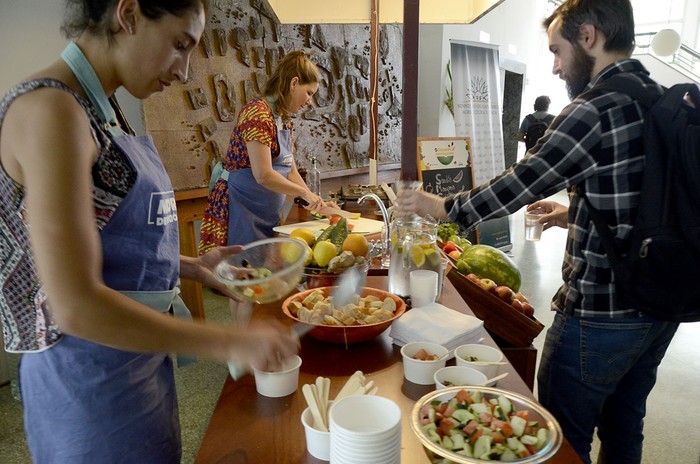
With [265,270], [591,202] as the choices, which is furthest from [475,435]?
[591,202]

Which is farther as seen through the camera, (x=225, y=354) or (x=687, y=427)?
(x=687, y=427)

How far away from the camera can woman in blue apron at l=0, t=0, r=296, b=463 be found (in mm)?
734

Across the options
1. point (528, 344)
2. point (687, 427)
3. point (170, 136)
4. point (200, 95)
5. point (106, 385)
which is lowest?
point (687, 427)

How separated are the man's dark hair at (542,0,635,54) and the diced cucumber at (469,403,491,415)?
118 centimetres

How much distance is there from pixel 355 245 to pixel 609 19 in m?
1.05

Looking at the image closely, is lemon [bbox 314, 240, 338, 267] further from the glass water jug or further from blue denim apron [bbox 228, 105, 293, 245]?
blue denim apron [bbox 228, 105, 293, 245]

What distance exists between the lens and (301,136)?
479 centimetres

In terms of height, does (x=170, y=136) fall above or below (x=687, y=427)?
above

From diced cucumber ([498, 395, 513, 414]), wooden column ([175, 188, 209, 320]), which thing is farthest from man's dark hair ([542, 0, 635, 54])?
wooden column ([175, 188, 209, 320])

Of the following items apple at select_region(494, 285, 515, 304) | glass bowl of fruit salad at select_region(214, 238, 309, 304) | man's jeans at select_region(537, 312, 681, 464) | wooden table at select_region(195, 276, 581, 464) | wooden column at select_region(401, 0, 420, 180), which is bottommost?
man's jeans at select_region(537, 312, 681, 464)

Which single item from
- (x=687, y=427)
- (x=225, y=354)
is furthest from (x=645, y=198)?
(x=687, y=427)

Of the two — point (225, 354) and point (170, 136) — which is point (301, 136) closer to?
point (170, 136)

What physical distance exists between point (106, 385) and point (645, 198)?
1.41 metres

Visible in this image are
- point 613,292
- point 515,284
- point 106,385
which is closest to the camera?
point 106,385
